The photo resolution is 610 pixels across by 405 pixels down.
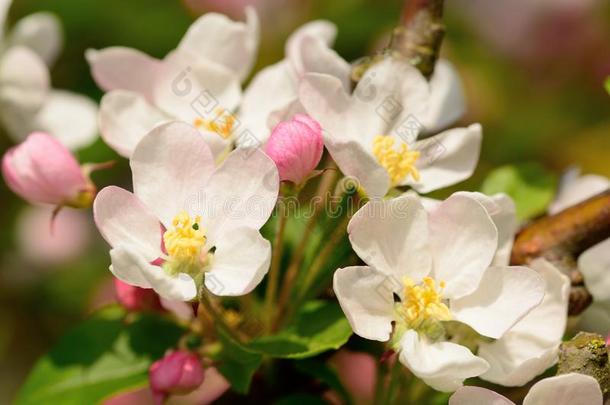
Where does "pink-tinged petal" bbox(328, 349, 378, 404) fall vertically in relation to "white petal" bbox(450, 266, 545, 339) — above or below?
below

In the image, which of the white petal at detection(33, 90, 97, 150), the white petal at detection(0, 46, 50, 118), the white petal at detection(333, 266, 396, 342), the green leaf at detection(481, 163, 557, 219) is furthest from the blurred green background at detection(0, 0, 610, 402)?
the white petal at detection(333, 266, 396, 342)

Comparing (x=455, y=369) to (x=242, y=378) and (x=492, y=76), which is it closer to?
(x=242, y=378)

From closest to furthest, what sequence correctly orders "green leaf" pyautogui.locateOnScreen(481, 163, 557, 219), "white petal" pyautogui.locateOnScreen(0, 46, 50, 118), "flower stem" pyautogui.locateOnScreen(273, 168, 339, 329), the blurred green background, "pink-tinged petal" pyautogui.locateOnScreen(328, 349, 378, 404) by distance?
"flower stem" pyautogui.locateOnScreen(273, 168, 339, 329) → "green leaf" pyautogui.locateOnScreen(481, 163, 557, 219) → "white petal" pyautogui.locateOnScreen(0, 46, 50, 118) → "pink-tinged petal" pyautogui.locateOnScreen(328, 349, 378, 404) → the blurred green background

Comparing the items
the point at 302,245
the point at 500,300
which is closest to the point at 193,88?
the point at 302,245

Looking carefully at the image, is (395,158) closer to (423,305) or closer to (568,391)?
(423,305)

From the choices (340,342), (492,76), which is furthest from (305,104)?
(492,76)

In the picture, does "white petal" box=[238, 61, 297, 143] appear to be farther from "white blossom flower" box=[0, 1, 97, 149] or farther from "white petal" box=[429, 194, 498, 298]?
"white blossom flower" box=[0, 1, 97, 149]

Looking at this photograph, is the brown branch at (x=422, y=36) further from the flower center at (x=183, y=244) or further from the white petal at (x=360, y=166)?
the flower center at (x=183, y=244)
